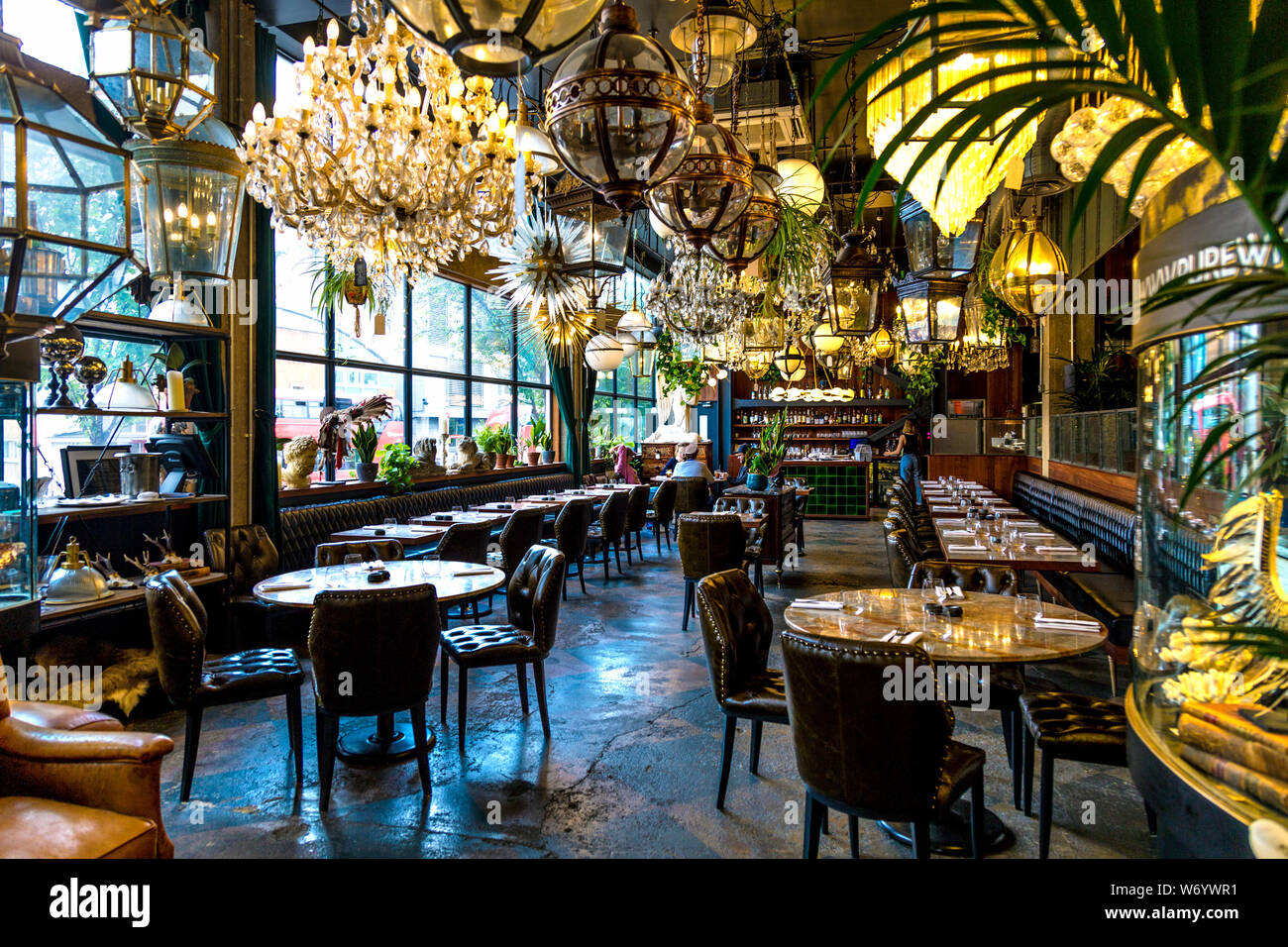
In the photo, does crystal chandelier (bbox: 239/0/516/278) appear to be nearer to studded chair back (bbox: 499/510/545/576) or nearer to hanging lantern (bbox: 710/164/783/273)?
hanging lantern (bbox: 710/164/783/273)

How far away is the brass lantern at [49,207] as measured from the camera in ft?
4.77

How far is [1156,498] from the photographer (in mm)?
1302

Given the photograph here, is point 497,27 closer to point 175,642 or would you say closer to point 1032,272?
point 175,642

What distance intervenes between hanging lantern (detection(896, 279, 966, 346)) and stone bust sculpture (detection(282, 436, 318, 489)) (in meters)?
4.83

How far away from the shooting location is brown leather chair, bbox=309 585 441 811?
2994 millimetres

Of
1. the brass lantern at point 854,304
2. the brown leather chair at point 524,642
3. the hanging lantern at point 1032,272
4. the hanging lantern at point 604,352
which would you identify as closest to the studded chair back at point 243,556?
the brown leather chair at point 524,642

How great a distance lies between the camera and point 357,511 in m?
6.91

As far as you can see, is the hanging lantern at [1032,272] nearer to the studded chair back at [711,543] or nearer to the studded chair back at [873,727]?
the studded chair back at [711,543]

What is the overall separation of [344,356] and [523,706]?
4524 millimetres

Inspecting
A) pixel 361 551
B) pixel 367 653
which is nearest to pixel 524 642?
pixel 367 653

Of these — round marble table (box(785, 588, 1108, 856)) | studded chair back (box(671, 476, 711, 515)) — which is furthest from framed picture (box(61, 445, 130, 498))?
studded chair back (box(671, 476, 711, 515))

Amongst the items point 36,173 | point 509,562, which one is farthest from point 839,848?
point 509,562

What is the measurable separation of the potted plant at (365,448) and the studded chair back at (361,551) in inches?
86.6

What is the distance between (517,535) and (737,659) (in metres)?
3.39
